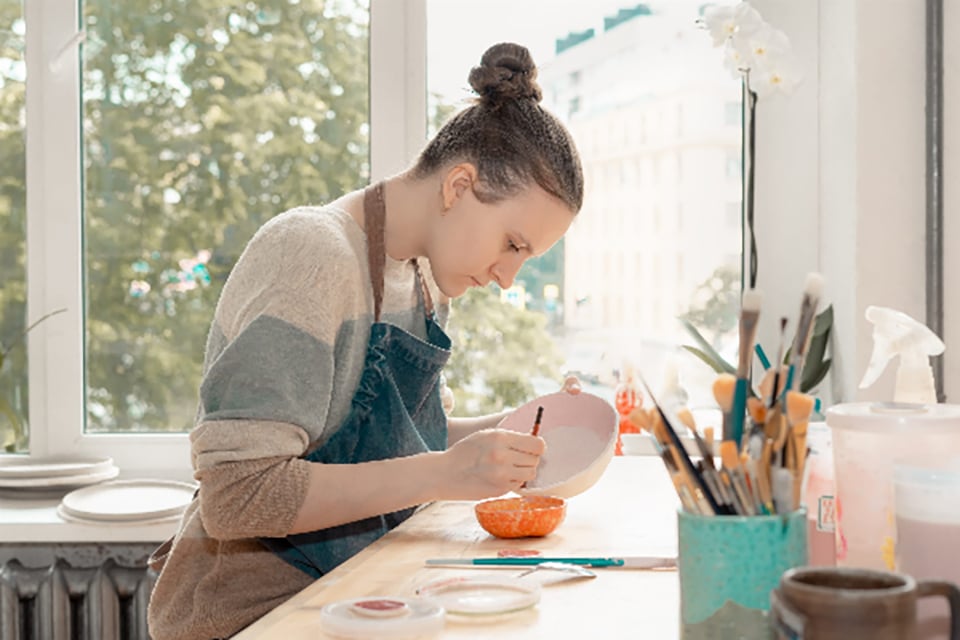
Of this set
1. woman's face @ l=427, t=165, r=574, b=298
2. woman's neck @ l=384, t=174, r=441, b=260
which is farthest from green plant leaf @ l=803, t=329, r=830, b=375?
woman's neck @ l=384, t=174, r=441, b=260

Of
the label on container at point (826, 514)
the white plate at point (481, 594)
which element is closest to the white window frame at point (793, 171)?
the label on container at point (826, 514)

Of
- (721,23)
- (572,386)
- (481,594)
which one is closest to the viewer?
(481,594)

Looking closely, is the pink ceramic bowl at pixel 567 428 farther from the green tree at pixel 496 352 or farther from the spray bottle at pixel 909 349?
the green tree at pixel 496 352

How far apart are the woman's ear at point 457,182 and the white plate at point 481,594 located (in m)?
0.53

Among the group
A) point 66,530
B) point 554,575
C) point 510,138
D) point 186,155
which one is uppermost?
point 186,155

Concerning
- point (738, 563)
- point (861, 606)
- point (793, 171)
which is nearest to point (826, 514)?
point (738, 563)

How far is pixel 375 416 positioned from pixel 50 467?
1199 millimetres

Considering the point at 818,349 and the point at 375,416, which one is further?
the point at 818,349

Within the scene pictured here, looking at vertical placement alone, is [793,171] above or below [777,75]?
below

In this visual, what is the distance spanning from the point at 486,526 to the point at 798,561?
0.57 meters

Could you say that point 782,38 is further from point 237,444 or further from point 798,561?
point 798,561

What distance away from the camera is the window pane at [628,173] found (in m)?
2.40

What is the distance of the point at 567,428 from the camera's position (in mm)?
1540

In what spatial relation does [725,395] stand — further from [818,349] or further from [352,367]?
[818,349]
